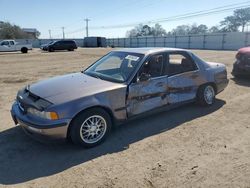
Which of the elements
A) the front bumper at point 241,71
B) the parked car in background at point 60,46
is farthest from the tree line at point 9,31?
the front bumper at point 241,71

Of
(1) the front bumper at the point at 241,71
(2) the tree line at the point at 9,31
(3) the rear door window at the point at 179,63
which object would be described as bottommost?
(1) the front bumper at the point at 241,71

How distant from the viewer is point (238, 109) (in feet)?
19.7

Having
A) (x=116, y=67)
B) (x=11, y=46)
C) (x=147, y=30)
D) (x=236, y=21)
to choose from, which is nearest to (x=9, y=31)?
(x=11, y=46)

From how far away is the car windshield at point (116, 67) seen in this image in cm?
480

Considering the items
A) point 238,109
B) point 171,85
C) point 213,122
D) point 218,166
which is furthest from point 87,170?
point 238,109

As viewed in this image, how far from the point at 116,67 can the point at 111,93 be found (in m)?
1.06

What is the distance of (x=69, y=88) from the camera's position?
4320 millimetres

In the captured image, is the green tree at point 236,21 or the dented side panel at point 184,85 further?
the green tree at point 236,21

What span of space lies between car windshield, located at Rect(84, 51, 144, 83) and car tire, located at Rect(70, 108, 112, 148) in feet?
2.60

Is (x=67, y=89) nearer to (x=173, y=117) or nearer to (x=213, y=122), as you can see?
(x=173, y=117)

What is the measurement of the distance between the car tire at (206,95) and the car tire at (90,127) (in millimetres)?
2576

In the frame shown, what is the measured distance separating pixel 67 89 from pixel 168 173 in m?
2.05

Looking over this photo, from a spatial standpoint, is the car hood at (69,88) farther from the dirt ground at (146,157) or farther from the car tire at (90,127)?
the dirt ground at (146,157)

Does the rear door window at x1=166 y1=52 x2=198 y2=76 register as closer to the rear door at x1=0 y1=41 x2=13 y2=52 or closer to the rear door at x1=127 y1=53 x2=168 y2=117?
the rear door at x1=127 y1=53 x2=168 y2=117
